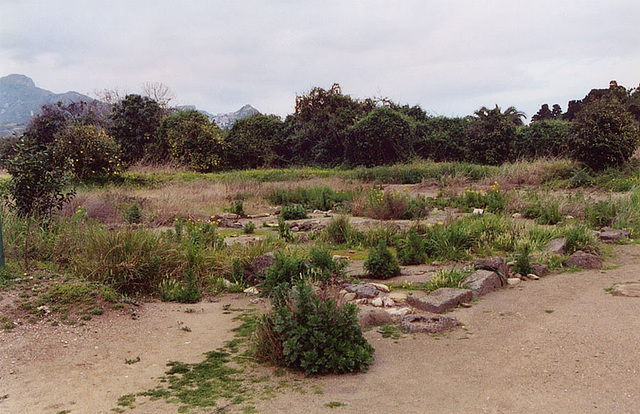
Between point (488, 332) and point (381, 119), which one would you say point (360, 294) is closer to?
point (488, 332)

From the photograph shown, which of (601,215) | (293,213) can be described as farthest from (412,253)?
(293,213)

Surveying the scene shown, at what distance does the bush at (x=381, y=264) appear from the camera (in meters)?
6.60

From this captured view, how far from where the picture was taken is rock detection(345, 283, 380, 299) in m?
5.63

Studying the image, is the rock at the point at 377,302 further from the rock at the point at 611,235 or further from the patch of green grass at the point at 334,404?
the rock at the point at 611,235

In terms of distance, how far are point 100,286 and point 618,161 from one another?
17115 millimetres

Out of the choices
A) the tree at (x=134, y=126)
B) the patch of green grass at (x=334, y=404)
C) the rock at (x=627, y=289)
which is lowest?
the patch of green grass at (x=334, y=404)

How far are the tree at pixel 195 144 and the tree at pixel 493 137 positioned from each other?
1157 cm

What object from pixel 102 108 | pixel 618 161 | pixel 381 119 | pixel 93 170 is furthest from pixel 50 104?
pixel 618 161

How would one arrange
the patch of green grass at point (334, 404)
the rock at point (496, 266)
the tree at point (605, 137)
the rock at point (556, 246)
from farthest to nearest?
the tree at point (605, 137) → the rock at point (556, 246) → the rock at point (496, 266) → the patch of green grass at point (334, 404)

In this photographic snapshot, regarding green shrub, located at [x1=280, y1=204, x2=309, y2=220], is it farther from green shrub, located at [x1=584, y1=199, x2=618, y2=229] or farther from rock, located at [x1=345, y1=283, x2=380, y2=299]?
rock, located at [x1=345, y1=283, x2=380, y2=299]

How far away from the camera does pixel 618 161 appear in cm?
1730

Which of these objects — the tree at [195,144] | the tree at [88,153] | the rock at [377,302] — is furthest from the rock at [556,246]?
the tree at [195,144]

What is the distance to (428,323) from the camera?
4633 mm

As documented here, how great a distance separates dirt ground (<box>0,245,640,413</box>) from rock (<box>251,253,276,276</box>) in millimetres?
1010
